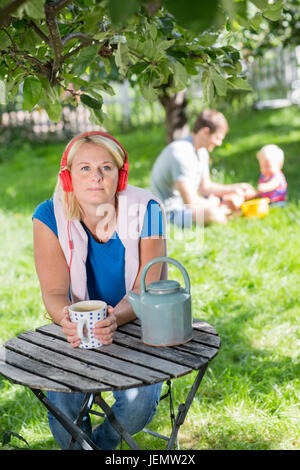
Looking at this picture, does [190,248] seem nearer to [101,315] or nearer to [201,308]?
[201,308]

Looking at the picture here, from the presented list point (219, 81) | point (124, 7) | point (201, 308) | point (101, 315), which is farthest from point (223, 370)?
point (124, 7)

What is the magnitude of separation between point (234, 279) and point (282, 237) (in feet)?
2.49

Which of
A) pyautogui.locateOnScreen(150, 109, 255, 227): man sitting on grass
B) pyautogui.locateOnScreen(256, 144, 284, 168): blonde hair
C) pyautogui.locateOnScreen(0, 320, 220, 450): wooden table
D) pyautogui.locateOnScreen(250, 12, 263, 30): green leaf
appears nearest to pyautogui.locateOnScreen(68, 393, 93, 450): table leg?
pyautogui.locateOnScreen(0, 320, 220, 450): wooden table

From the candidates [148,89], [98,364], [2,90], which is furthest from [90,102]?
[98,364]

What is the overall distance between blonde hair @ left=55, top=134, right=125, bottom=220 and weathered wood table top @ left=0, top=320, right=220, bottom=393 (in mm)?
477

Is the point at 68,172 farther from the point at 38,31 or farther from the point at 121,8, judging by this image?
the point at 121,8

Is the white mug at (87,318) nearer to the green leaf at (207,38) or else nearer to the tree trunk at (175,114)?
the green leaf at (207,38)

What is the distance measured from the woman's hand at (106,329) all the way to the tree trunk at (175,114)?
193 inches

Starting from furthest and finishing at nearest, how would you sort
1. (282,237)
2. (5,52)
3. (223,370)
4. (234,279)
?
(282,237) < (234,279) < (223,370) < (5,52)

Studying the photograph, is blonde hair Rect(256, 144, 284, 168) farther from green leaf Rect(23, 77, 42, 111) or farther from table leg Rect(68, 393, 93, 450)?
green leaf Rect(23, 77, 42, 111)

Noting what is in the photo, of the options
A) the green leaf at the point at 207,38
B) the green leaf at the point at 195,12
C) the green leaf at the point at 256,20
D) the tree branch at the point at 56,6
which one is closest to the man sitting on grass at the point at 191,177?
the green leaf at the point at 207,38

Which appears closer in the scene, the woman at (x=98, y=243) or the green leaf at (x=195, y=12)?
the green leaf at (x=195, y=12)

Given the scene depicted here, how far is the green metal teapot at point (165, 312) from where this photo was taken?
5.74 ft

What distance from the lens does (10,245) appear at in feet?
16.9
